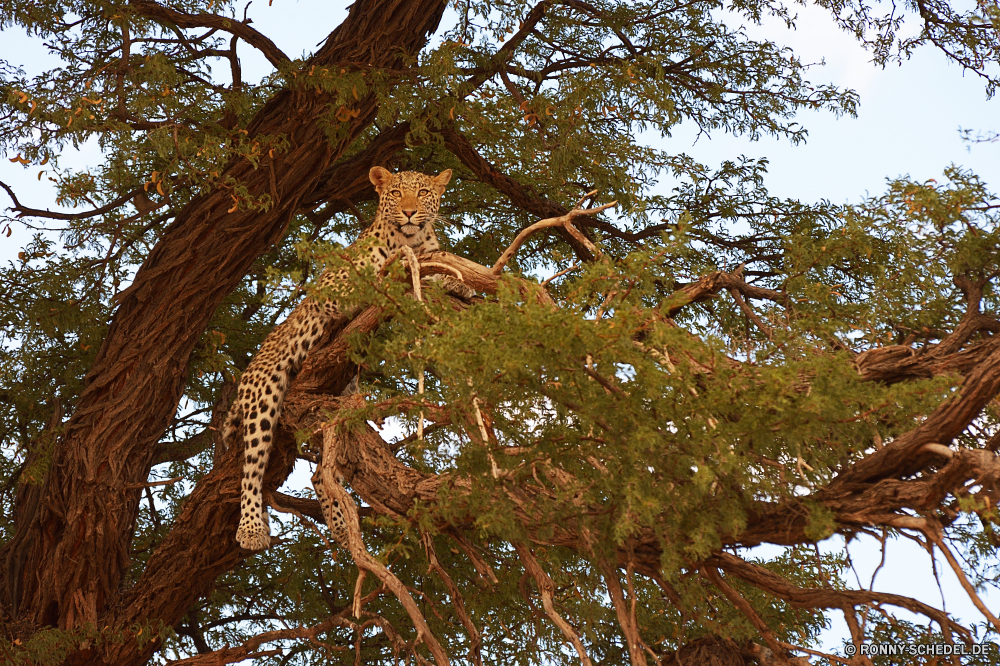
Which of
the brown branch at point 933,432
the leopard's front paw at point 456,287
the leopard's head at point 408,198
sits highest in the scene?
the leopard's head at point 408,198

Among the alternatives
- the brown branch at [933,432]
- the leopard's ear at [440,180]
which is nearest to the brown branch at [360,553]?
the brown branch at [933,432]

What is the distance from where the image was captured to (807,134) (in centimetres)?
799

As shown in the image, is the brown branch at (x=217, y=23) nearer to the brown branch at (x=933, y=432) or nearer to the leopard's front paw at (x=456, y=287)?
the leopard's front paw at (x=456, y=287)

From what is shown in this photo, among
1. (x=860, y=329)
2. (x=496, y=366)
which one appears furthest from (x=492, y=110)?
(x=496, y=366)

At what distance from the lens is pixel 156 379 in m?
6.89

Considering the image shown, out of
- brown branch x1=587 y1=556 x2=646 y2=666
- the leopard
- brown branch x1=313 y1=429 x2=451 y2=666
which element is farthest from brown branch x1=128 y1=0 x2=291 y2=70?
brown branch x1=587 y1=556 x2=646 y2=666

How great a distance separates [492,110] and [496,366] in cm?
398

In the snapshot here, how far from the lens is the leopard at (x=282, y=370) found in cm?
634

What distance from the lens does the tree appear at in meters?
3.73

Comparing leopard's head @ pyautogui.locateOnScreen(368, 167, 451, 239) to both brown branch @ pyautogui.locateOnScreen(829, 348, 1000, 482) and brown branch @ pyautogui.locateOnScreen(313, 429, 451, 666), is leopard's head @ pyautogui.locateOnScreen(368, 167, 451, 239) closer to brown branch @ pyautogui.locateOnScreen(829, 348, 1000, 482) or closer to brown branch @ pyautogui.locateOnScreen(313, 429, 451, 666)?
brown branch @ pyautogui.locateOnScreen(313, 429, 451, 666)

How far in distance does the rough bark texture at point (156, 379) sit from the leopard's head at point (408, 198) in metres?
0.47

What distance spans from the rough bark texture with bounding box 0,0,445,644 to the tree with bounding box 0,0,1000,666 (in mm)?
23

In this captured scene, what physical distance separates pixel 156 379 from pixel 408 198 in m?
2.09

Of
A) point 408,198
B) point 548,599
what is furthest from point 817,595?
point 408,198
